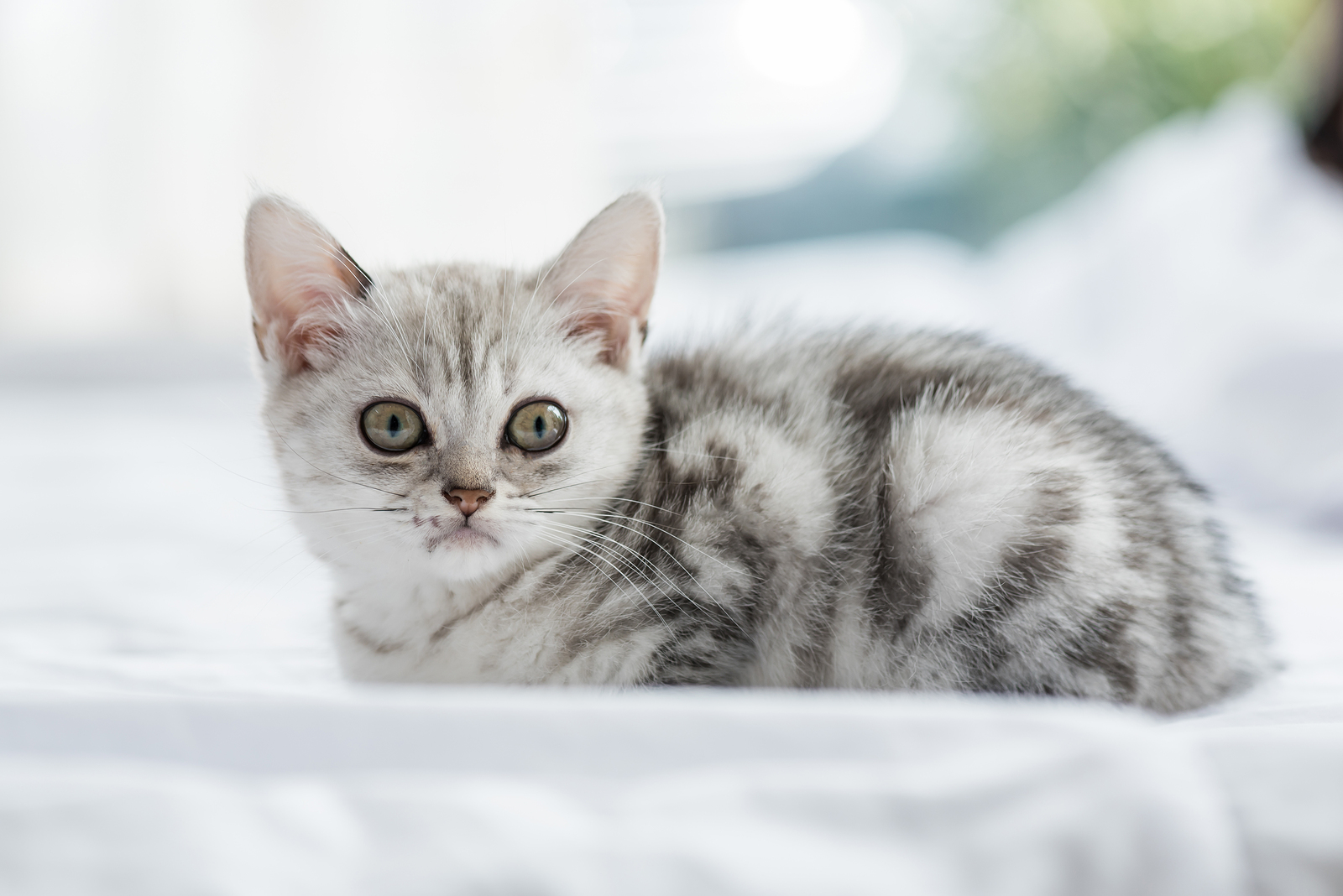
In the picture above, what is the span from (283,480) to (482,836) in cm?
68

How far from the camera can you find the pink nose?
3.28ft

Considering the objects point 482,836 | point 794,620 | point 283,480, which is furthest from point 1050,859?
point 283,480

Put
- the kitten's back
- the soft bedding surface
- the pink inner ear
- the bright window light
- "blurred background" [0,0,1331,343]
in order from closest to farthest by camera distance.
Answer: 1. the soft bedding surface
2. the kitten's back
3. the pink inner ear
4. "blurred background" [0,0,1331,343]
5. the bright window light

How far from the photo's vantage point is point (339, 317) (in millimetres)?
1165

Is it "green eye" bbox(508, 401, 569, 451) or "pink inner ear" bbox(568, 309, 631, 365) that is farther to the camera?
"pink inner ear" bbox(568, 309, 631, 365)

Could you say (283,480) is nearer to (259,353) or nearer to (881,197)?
(259,353)

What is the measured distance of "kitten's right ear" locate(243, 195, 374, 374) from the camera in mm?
1112

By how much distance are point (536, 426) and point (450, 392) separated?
10 centimetres

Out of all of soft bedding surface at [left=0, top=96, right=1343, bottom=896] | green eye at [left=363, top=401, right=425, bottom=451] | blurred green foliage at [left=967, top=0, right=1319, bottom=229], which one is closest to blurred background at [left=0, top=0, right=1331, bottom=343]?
blurred green foliage at [left=967, top=0, right=1319, bottom=229]

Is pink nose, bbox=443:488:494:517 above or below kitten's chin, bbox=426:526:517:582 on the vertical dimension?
above

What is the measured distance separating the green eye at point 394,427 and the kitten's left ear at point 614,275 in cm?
24

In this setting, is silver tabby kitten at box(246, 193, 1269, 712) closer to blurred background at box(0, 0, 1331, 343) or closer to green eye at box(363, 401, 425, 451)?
green eye at box(363, 401, 425, 451)

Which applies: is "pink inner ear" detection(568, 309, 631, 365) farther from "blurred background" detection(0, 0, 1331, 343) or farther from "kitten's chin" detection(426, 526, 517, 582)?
"blurred background" detection(0, 0, 1331, 343)

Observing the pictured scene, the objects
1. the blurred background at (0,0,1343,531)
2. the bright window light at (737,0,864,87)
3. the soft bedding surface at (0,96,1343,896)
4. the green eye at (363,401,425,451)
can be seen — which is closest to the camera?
the soft bedding surface at (0,96,1343,896)
